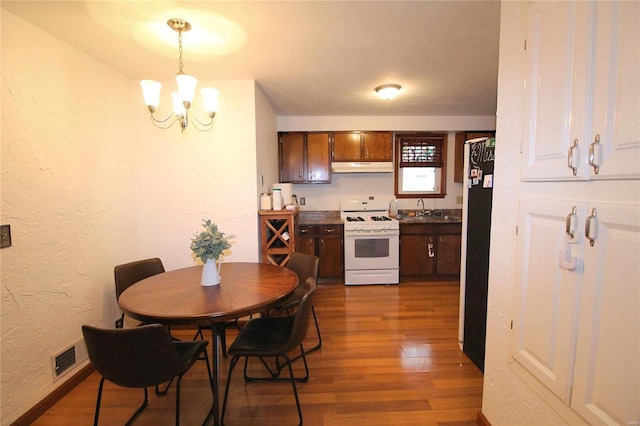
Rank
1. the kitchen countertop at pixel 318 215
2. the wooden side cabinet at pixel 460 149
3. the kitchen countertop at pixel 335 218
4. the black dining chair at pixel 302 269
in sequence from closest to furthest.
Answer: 1. the black dining chair at pixel 302 269
2. the kitchen countertop at pixel 335 218
3. the wooden side cabinet at pixel 460 149
4. the kitchen countertop at pixel 318 215

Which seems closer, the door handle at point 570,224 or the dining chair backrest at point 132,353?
the door handle at point 570,224

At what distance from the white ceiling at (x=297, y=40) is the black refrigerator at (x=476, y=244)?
2.53 ft

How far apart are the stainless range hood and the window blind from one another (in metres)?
0.44

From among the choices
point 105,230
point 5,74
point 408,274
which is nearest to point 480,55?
point 408,274

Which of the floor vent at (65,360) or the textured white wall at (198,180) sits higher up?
the textured white wall at (198,180)

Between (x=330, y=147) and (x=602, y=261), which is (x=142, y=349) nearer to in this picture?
(x=602, y=261)

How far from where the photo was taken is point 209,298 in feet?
5.35

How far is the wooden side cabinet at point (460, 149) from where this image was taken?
171 inches

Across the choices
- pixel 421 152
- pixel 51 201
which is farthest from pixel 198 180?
pixel 421 152

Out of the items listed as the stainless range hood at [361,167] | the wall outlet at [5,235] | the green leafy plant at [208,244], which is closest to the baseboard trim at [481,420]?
the green leafy plant at [208,244]

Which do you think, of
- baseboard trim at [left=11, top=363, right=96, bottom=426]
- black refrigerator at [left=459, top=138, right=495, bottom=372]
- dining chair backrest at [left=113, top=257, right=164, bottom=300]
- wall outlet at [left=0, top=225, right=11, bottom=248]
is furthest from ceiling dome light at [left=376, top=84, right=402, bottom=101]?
baseboard trim at [left=11, top=363, right=96, bottom=426]

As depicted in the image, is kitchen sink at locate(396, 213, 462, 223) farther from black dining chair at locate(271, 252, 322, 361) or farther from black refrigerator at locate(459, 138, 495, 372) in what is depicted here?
black dining chair at locate(271, 252, 322, 361)

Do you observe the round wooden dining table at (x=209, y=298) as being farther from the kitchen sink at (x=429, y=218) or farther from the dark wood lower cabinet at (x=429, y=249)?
the kitchen sink at (x=429, y=218)

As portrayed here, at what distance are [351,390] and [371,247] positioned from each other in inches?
86.8
